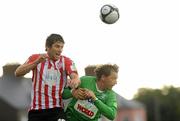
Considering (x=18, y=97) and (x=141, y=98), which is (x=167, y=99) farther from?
(x=18, y=97)

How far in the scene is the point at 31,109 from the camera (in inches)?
412

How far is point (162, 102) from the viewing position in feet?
359

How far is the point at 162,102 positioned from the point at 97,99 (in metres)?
99.9

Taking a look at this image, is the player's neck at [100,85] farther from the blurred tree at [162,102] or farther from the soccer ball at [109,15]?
the blurred tree at [162,102]

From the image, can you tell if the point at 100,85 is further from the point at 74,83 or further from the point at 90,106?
the point at 74,83

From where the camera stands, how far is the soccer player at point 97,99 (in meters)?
10.6

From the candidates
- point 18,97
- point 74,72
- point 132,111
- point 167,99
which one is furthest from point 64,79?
point 167,99

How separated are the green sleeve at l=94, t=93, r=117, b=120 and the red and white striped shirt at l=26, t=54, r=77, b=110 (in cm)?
63

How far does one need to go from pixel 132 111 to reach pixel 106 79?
81.0 meters

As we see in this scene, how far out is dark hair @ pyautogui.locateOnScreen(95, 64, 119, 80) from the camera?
10.7 meters

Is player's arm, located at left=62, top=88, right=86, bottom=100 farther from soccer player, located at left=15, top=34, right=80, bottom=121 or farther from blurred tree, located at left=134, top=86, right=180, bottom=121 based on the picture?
blurred tree, located at left=134, top=86, right=180, bottom=121

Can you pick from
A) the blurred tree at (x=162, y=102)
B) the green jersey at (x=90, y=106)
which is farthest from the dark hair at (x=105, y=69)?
the blurred tree at (x=162, y=102)

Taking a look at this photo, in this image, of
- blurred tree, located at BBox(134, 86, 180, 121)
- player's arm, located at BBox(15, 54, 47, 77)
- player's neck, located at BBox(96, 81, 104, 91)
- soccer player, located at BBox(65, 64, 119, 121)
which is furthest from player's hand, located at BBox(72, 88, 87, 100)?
blurred tree, located at BBox(134, 86, 180, 121)

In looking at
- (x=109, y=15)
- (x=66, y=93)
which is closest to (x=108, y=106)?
(x=66, y=93)
